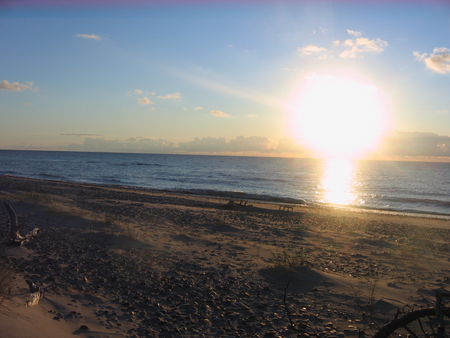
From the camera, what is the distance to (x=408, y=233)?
45.2 ft

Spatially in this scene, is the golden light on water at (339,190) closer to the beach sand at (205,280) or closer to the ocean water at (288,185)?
the ocean water at (288,185)

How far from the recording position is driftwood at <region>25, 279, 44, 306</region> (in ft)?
15.0

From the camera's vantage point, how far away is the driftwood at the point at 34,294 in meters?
4.58

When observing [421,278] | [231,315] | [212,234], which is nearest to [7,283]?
[231,315]

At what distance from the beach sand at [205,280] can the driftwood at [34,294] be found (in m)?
0.10

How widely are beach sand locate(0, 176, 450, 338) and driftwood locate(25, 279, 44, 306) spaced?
0.10 meters

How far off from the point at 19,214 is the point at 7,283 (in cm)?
930

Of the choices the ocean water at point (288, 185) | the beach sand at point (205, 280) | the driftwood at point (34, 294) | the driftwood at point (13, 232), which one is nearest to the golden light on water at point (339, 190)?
the ocean water at point (288, 185)

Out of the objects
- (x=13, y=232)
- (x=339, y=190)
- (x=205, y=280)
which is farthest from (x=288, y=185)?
(x=13, y=232)

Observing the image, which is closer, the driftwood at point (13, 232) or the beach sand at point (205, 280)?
the beach sand at point (205, 280)

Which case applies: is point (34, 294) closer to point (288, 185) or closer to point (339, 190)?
point (288, 185)

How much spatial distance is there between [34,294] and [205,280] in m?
3.28

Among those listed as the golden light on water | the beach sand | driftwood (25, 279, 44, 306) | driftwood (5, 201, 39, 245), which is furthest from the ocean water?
driftwood (25, 279, 44, 306)

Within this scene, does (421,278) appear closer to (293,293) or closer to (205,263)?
(293,293)
